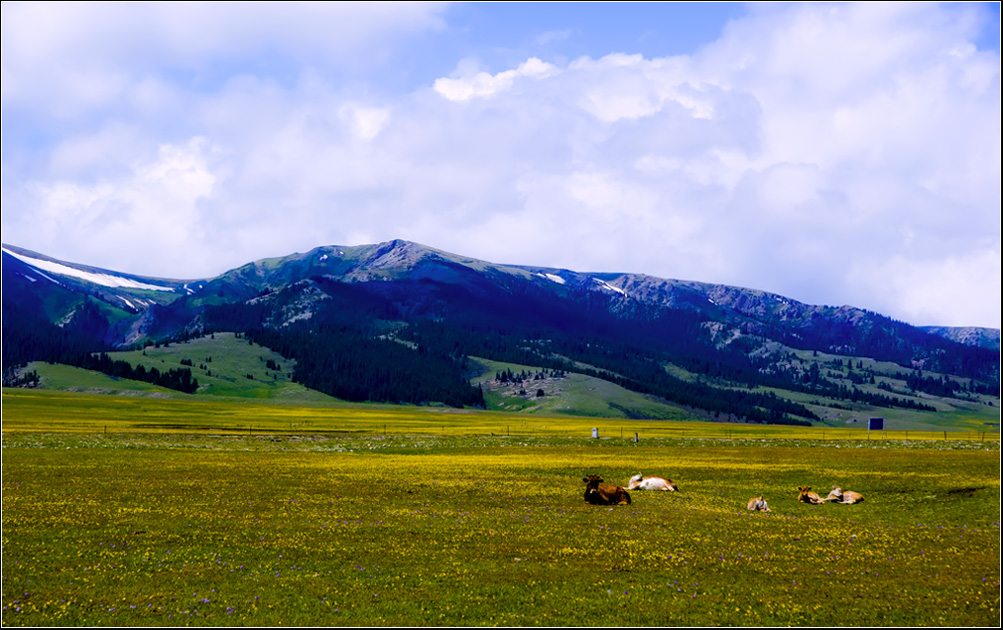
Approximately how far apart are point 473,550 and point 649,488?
1995cm

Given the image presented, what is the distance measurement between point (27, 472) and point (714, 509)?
38572 millimetres

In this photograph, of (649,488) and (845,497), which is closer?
(845,497)

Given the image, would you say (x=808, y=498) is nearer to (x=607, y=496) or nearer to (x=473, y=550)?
(x=607, y=496)

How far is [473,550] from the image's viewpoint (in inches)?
893

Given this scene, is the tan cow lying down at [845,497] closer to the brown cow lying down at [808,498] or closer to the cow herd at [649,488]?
the cow herd at [649,488]

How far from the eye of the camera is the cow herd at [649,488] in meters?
34.2

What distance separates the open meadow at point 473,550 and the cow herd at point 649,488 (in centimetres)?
76

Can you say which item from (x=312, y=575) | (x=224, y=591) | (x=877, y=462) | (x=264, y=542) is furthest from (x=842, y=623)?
(x=877, y=462)

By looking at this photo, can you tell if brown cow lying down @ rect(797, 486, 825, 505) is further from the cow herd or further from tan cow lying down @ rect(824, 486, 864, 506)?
tan cow lying down @ rect(824, 486, 864, 506)

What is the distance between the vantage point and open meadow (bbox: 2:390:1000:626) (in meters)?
17.0

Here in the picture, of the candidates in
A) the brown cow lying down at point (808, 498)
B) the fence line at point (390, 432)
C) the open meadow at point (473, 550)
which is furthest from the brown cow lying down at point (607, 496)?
the fence line at point (390, 432)

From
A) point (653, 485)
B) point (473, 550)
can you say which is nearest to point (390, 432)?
point (653, 485)

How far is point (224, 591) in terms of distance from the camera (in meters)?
18.0

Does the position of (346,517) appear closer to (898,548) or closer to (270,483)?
(270,483)
